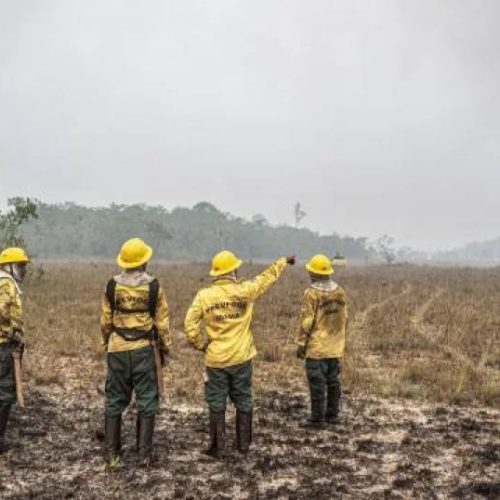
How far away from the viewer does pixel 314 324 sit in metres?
7.00

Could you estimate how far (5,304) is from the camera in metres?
5.90

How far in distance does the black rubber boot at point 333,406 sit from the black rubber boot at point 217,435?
169 centimetres

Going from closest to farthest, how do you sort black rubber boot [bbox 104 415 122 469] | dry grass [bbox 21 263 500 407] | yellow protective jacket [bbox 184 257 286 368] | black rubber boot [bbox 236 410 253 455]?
1. black rubber boot [bbox 104 415 122 469]
2. yellow protective jacket [bbox 184 257 286 368]
3. black rubber boot [bbox 236 410 253 455]
4. dry grass [bbox 21 263 500 407]

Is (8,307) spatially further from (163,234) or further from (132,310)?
(163,234)

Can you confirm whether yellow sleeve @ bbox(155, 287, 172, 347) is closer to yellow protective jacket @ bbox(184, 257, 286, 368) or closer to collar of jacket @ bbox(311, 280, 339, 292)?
yellow protective jacket @ bbox(184, 257, 286, 368)

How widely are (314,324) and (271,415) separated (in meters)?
1.36

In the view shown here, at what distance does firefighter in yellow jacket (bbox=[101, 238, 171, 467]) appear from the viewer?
18.5 feet

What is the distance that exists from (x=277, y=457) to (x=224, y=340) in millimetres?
1281

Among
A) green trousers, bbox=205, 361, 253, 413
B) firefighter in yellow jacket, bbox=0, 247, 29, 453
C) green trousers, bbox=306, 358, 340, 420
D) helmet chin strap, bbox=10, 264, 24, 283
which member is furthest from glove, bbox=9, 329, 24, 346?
green trousers, bbox=306, 358, 340, 420

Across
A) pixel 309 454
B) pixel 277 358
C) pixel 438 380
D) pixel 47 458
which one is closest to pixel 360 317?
pixel 277 358

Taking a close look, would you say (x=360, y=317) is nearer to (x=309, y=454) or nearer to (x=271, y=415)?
(x=271, y=415)

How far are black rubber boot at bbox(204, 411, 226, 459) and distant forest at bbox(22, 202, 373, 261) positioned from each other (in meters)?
80.7

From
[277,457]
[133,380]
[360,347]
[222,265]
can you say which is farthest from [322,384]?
[360,347]

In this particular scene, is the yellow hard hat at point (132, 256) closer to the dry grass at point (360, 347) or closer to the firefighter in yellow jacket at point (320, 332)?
the firefighter in yellow jacket at point (320, 332)
